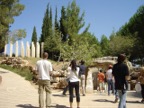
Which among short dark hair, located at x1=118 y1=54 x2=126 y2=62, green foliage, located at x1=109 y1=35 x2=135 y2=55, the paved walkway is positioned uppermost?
green foliage, located at x1=109 y1=35 x2=135 y2=55

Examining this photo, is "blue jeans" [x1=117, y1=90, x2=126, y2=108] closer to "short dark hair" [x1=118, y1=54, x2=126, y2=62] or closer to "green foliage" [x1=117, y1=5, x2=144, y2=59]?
"short dark hair" [x1=118, y1=54, x2=126, y2=62]

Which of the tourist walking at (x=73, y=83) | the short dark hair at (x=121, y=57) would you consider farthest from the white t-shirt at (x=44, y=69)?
the short dark hair at (x=121, y=57)

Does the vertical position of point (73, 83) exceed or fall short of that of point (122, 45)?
it falls short

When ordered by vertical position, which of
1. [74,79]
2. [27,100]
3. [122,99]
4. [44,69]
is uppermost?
[44,69]

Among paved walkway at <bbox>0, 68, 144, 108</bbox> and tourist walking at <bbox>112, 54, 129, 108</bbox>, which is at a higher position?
tourist walking at <bbox>112, 54, 129, 108</bbox>

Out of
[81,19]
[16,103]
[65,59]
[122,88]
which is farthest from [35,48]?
[122,88]

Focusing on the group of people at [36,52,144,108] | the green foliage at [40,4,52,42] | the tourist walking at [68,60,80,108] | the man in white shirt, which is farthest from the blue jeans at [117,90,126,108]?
the green foliage at [40,4,52,42]

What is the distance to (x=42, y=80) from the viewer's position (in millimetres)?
10055

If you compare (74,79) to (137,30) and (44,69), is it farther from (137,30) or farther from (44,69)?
(137,30)

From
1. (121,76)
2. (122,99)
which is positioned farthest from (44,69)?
(122,99)

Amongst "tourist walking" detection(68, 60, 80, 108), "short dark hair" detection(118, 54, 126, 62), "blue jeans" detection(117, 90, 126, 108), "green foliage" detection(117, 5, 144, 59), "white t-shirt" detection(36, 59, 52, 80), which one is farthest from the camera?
"green foliage" detection(117, 5, 144, 59)

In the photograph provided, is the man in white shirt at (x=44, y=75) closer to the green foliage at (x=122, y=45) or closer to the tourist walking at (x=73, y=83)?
the tourist walking at (x=73, y=83)

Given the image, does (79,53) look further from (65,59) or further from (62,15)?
(62,15)

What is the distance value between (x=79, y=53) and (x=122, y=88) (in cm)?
2450
